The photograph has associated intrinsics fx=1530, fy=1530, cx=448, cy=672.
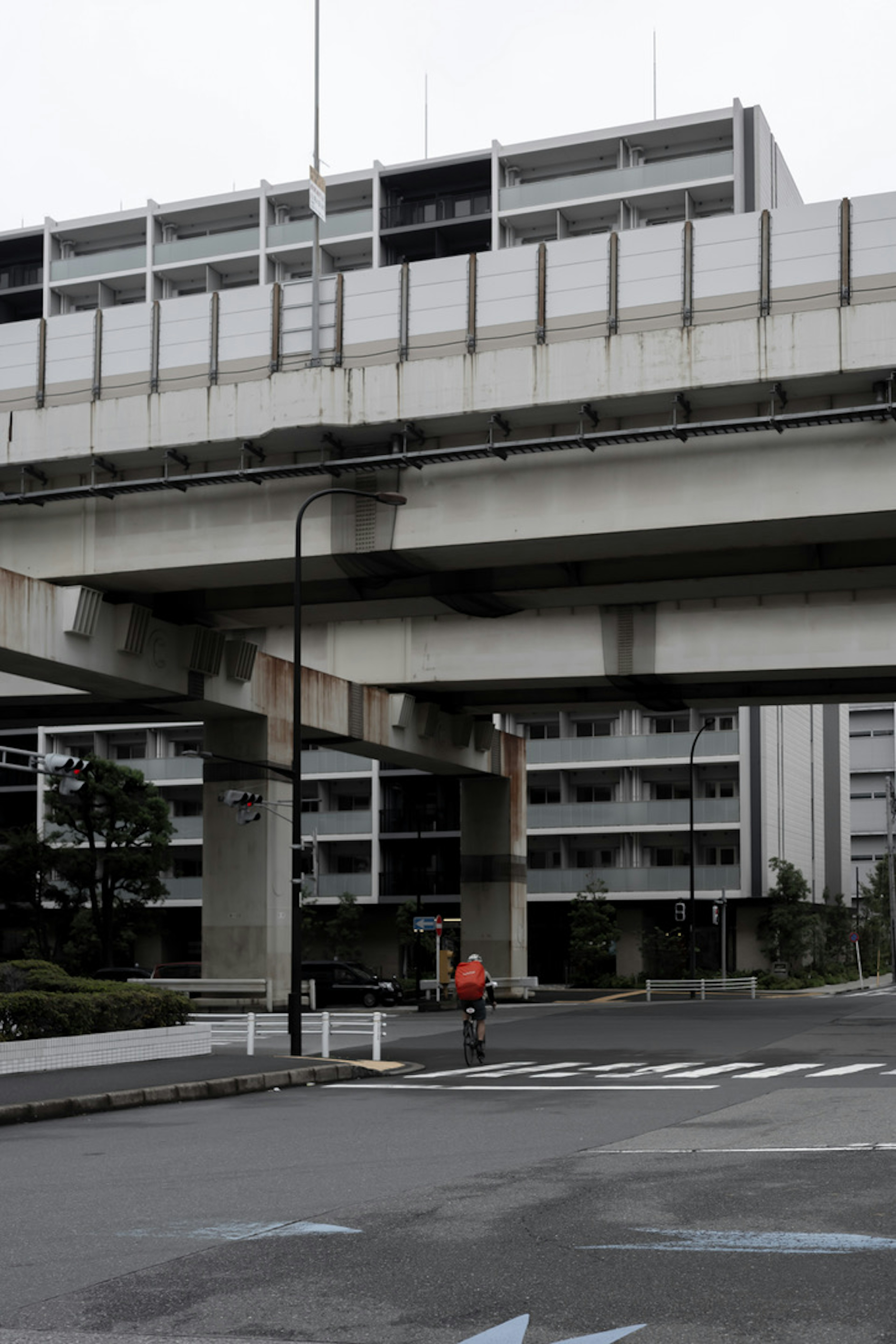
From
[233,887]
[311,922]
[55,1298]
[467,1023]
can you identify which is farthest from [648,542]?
[311,922]

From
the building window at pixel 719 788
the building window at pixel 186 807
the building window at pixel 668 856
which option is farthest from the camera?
the building window at pixel 186 807

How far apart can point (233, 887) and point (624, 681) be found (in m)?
10.8

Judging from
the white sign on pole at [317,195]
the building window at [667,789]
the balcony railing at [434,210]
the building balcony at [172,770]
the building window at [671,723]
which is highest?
the balcony railing at [434,210]

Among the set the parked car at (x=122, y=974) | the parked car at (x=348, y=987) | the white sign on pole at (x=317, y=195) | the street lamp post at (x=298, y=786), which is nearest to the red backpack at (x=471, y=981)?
the street lamp post at (x=298, y=786)

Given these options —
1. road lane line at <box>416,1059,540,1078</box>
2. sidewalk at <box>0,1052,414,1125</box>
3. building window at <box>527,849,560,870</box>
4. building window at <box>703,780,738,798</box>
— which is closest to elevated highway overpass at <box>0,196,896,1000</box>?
road lane line at <box>416,1059,540,1078</box>

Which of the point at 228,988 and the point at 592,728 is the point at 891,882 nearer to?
the point at 592,728

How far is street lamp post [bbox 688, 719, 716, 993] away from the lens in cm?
5725

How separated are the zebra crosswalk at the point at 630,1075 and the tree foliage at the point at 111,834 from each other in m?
35.9

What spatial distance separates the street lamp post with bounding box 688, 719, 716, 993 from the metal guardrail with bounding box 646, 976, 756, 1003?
581 millimetres

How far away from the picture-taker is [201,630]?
112 ft

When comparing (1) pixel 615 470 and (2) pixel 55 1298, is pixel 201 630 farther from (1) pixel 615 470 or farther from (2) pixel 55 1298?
(2) pixel 55 1298

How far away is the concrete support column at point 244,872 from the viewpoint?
36875 millimetres

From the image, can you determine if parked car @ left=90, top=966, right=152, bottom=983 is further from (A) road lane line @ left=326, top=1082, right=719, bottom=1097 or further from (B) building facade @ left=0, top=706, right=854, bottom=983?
(A) road lane line @ left=326, top=1082, right=719, bottom=1097

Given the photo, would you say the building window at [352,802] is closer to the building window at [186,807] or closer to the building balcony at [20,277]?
the building window at [186,807]
